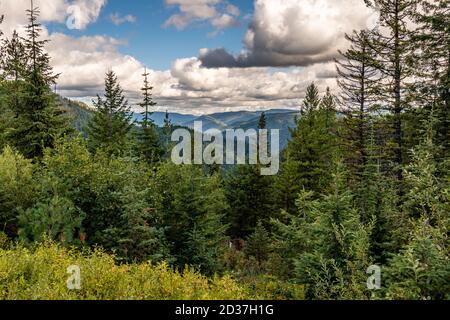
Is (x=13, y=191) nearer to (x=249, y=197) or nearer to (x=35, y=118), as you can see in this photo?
(x=35, y=118)

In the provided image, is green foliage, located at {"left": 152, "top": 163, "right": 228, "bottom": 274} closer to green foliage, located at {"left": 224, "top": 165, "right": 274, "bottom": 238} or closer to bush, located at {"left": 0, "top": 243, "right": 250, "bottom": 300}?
bush, located at {"left": 0, "top": 243, "right": 250, "bottom": 300}

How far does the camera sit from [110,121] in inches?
1617

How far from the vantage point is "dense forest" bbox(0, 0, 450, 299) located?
316 inches

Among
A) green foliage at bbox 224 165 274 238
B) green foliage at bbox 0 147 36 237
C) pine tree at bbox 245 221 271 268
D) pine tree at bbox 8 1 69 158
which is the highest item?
pine tree at bbox 8 1 69 158

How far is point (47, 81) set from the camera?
26516mm

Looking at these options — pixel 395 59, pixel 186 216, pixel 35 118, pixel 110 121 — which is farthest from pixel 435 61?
pixel 110 121

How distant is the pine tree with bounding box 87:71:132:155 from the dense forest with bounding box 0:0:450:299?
3.60 metres

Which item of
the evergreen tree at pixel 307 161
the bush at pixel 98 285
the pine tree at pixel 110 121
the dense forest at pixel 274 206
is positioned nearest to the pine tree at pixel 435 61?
the dense forest at pixel 274 206

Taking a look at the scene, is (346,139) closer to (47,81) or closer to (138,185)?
(138,185)

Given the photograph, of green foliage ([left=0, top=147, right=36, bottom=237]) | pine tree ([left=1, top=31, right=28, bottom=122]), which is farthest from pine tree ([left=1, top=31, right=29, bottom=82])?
green foliage ([left=0, top=147, right=36, bottom=237])

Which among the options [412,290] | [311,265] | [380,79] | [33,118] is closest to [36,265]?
[311,265]

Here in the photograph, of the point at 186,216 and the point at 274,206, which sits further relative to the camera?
the point at 274,206

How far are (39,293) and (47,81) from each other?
75.8 ft

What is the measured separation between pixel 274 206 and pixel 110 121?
68.7ft
